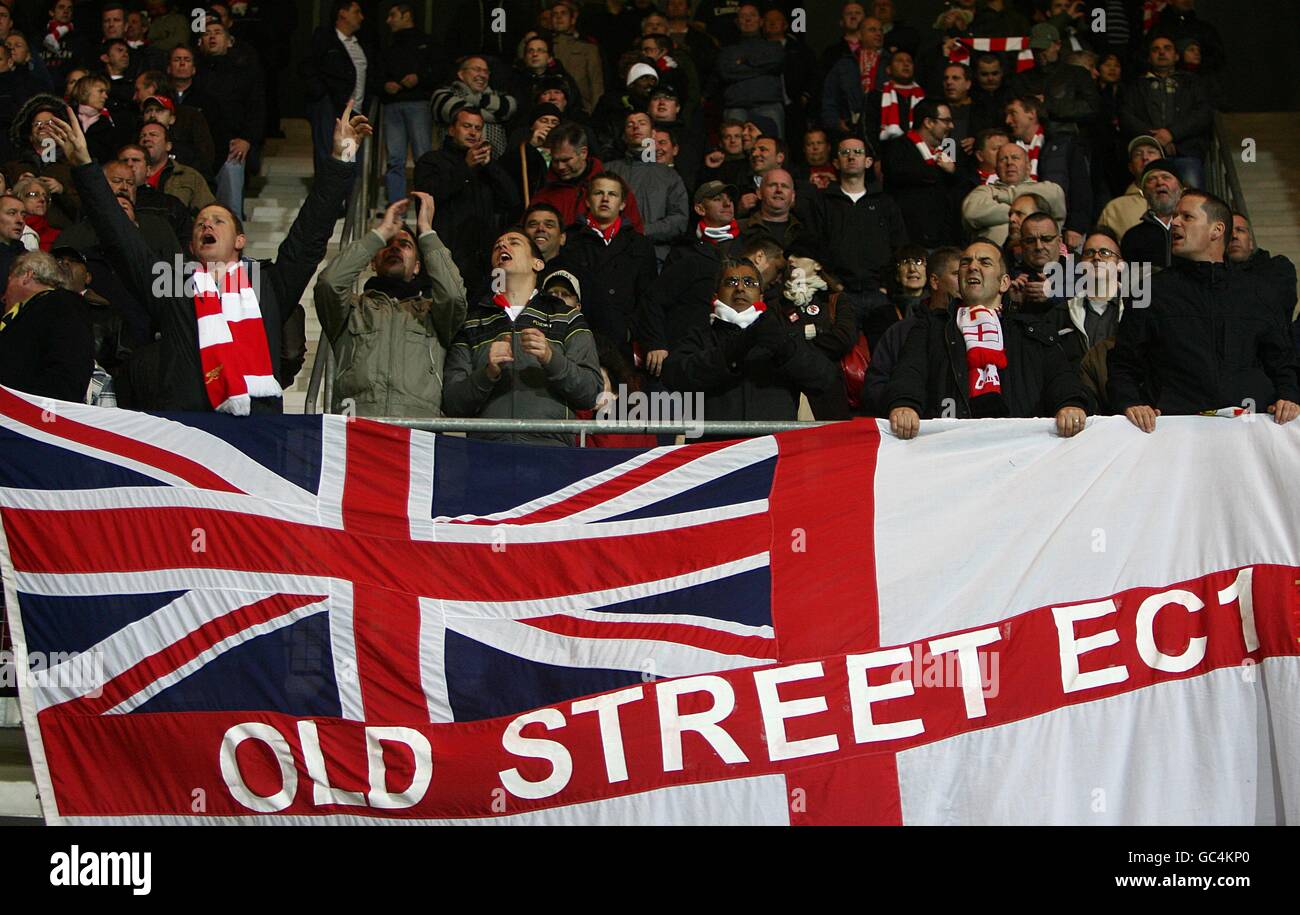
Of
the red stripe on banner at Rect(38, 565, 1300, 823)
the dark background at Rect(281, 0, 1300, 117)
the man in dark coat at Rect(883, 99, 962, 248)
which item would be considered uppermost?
the dark background at Rect(281, 0, 1300, 117)

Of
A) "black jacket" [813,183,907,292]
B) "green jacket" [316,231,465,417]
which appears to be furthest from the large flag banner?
"black jacket" [813,183,907,292]

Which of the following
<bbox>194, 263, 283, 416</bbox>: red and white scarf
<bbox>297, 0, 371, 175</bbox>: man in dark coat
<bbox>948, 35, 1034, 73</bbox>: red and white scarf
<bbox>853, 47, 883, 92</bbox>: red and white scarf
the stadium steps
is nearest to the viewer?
<bbox>194, 263, 283, 416</bbox>: red and white scarf

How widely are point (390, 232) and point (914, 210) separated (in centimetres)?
473

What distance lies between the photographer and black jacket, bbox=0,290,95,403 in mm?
7723

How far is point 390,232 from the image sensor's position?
821cm

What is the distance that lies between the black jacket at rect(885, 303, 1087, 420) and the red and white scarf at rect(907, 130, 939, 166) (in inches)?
166

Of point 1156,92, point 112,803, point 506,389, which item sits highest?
point 1156,92

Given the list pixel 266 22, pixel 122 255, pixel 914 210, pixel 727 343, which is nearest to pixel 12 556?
pixel 122 255

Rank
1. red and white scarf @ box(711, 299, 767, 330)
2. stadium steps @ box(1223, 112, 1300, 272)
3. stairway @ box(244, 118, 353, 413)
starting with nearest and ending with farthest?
red and white scarf @ box(711, 299, 767, 330), stairway @ box(244, 118, 353, 413), stadium steps @ box(1223, 112, 1300, 272)

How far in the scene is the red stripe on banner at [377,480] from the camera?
7129 mm

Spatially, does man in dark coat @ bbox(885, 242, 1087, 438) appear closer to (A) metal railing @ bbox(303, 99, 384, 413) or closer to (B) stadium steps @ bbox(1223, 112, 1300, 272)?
(A) metal railing @ bbox(303, 99, 384, 413)

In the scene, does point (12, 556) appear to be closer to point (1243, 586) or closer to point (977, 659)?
point (977, 659)

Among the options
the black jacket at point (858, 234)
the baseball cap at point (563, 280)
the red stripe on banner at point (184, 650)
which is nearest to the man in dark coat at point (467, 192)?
the baseball cap at point (563, 280)

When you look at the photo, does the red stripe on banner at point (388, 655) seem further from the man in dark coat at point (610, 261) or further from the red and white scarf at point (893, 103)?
the red and white scarf at point (893, 103)
